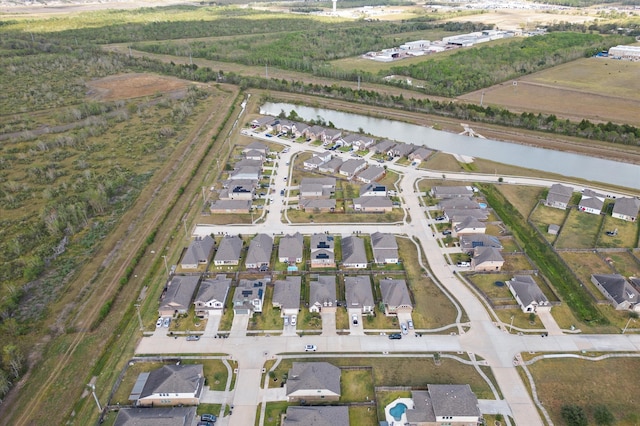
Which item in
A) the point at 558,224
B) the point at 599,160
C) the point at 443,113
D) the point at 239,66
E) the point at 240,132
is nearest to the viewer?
the point at 558,224

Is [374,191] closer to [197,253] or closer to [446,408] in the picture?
[197,253]

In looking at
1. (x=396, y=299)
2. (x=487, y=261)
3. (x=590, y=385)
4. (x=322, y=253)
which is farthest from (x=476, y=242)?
(x=590, y=385)

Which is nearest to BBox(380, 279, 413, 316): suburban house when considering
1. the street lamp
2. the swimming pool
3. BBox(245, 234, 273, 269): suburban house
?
the swimming pool

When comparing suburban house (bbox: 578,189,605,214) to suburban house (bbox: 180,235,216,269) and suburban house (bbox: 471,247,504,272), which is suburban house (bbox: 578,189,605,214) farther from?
suburban house (bbox: 180,235,216,269)

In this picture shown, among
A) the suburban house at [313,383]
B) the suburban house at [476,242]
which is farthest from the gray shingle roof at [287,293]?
the suburban house at [476,242]

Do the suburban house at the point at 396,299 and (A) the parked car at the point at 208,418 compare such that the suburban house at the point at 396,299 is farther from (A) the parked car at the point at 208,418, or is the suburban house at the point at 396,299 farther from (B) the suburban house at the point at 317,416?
(A) the parked car at the point at 208,418


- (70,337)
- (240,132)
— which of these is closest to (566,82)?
(240,132)

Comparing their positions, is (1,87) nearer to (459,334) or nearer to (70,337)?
(70,337)
